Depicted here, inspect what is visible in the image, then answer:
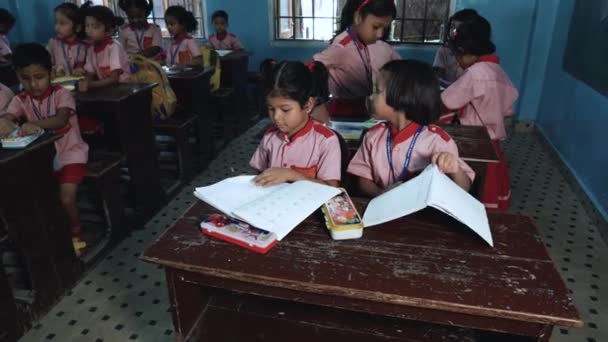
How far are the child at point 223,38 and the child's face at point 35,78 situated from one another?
3386mm

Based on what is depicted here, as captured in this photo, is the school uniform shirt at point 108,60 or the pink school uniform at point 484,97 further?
the school uniform shirt at point 108,60

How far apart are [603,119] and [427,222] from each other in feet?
8.07

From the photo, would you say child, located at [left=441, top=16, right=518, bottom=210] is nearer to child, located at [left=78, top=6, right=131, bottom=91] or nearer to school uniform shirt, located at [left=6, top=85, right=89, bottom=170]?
school uniform shirt, located at [left=6, top=85, right=89, bottom=170]

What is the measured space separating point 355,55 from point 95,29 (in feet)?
5.95

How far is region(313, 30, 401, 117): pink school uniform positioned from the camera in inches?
96.8

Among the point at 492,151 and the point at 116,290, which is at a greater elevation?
the point at 492,151

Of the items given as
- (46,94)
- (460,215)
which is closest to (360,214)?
(460,215)

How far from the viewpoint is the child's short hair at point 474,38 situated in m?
2.39

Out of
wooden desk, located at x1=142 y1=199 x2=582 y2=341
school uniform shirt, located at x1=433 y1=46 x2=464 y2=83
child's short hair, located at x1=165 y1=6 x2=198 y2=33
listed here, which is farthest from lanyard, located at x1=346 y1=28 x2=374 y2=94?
child's short hair, located at x1=165 y1=6 x2=198 y2=33

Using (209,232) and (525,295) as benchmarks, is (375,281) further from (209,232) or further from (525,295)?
(209,232)

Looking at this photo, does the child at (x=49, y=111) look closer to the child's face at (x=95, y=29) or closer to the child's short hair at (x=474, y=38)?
the child's face at (x=95, y=29)

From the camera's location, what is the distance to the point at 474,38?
7.87 feet

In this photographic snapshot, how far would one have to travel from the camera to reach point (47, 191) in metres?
2.02

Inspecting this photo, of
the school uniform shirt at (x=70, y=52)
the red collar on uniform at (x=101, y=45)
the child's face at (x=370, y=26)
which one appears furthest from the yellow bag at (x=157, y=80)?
the child's face at (x=370, y=26)
